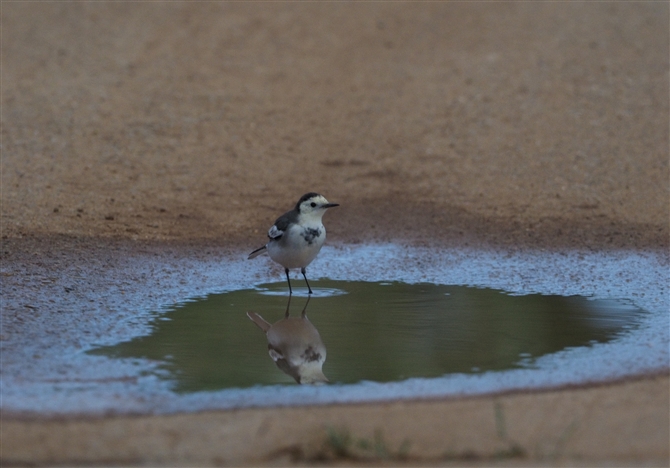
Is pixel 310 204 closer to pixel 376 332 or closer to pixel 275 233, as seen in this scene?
pixel 275 233

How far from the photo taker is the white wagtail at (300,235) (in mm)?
7812

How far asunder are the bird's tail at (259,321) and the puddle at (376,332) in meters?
0.04

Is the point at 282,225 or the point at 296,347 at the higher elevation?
the point at 282,225

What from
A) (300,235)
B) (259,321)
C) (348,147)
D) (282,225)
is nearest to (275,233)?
(282,225)

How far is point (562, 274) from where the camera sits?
8.50m

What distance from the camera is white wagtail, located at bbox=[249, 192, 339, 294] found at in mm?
7812

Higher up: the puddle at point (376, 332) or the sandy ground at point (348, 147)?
the sandy ground at point (348, 147)

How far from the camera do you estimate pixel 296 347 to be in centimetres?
639

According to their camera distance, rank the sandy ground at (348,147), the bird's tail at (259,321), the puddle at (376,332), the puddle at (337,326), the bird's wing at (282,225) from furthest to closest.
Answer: the bird's wing at (282,225)
the bird's tail at (259,321)
the puddle at (376,332)
the puddle at (337,326)
the sandy ground at (348,147)

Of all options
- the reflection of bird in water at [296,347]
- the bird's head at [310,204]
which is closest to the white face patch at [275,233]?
the bird's head at [310,204]

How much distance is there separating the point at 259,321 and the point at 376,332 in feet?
3.17

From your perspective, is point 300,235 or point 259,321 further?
point 300,235

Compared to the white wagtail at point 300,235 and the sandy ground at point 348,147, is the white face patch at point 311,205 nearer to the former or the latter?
the white wagtail at point 300,235

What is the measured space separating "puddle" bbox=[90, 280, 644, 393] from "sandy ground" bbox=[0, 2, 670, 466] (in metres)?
0.82
